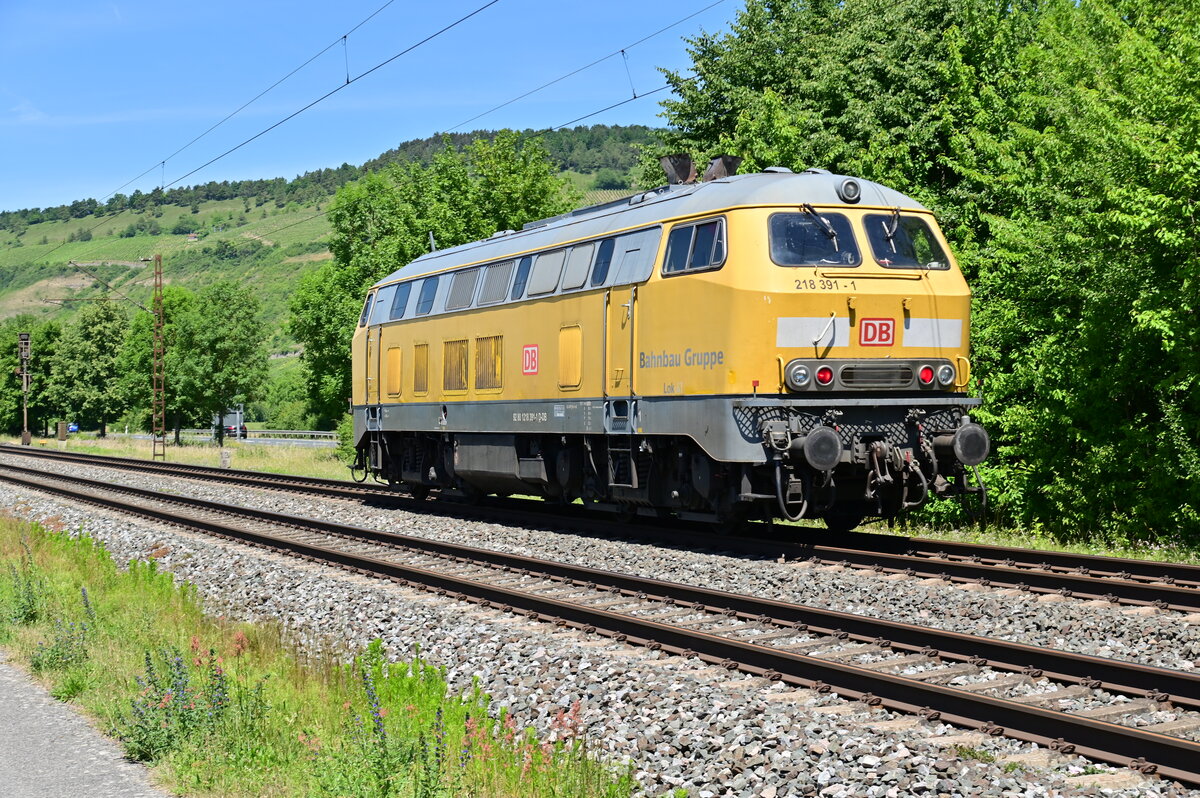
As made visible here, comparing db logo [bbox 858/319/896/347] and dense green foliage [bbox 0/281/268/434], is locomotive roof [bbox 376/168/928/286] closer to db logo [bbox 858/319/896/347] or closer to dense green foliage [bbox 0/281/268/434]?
A: db logo [bbox 858/319/896/347]

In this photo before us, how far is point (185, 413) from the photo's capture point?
2872 inches

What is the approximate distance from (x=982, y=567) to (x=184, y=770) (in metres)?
7.80

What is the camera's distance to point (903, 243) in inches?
562

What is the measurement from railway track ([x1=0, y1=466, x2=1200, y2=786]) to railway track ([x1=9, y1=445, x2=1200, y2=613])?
2.50 metres

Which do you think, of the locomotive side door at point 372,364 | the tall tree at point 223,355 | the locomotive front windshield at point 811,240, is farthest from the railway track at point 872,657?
the tall tree at point 223,355

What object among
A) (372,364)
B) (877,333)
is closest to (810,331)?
(877,333)

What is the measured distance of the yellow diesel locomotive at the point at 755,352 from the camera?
13312mm

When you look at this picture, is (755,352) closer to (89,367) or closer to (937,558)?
(937,558)

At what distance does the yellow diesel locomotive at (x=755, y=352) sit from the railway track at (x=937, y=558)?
A: 0.40 m

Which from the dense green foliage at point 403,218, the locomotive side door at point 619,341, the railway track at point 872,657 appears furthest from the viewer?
the dense green foliage at point 403,218

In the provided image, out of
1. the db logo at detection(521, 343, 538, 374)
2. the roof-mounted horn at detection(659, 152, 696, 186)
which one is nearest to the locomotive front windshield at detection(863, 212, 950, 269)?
the roof-mounted horn at detection(659, 152, 696, 186)

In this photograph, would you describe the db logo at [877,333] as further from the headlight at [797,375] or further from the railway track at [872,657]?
the railway track at [872,657]

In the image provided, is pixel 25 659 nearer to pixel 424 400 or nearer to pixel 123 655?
pixel 123 655

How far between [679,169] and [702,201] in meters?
3.13
